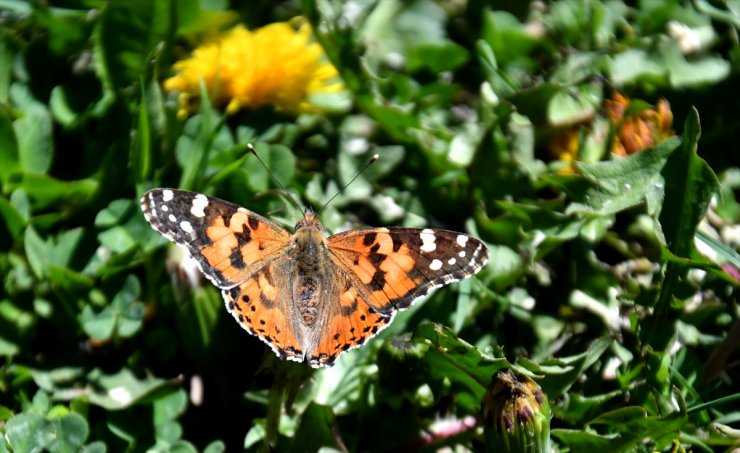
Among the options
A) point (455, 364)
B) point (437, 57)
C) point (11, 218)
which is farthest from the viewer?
point (437, 57)

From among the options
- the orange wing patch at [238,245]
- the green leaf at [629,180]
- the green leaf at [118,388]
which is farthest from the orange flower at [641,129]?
the green leaf at [118,388]

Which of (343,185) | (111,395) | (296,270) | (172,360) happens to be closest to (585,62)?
(343,185)

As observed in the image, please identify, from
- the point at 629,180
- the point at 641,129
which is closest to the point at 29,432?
the point at 629,180

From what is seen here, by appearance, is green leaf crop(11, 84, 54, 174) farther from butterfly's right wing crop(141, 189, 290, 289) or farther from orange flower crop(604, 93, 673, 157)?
orange flower crop(604, 93, 673, 157)

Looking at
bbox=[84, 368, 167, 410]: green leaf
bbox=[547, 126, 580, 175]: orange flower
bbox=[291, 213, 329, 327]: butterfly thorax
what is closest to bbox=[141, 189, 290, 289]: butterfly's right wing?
bbox=[291, 213, 329, 327]: butterfly thorax

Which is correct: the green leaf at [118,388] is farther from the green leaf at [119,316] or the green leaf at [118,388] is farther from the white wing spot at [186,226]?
the white wing spot at [186,226]

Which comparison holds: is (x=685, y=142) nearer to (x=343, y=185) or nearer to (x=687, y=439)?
(x=687, y=439)

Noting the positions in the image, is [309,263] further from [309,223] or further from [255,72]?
[255,72]
